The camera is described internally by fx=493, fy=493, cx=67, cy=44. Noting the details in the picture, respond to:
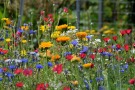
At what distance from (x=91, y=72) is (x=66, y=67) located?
0.79 ft

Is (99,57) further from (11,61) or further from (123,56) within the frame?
(11,61)

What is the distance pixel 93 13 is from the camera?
10.2 m

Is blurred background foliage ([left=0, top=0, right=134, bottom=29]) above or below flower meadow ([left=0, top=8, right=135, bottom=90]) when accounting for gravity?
below

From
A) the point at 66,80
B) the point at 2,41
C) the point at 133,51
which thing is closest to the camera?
the point at 66,80

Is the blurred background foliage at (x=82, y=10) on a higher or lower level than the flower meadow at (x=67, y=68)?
lower

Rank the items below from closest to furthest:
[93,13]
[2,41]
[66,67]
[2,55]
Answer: [66,67] < [2,55] < [2,41] < [93,13]

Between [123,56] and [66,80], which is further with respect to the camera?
[123,56]

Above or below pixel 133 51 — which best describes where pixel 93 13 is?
below

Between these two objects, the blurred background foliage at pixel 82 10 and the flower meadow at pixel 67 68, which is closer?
the flower meadow at pixel 67 68

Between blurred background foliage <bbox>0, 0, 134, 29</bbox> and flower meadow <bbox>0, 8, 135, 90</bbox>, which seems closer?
flower meadow <bbox>0, 8, 135, 90</bbox>

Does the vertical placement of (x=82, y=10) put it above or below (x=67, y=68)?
below

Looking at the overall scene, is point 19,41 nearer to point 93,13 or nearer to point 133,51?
point 133,51

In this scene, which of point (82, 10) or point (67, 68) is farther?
point (82, 10)

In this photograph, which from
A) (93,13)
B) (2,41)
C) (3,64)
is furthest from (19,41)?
(93,13)
